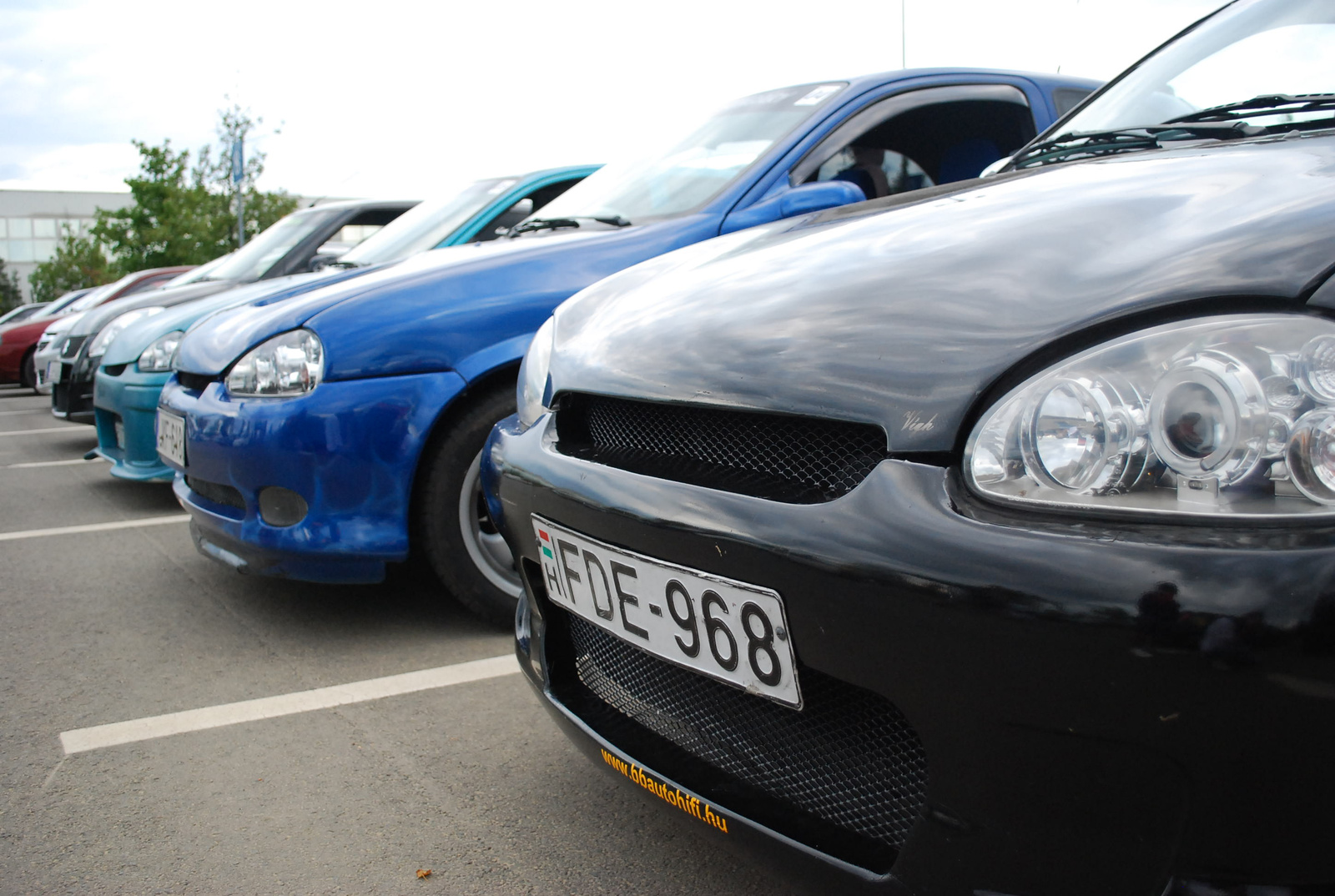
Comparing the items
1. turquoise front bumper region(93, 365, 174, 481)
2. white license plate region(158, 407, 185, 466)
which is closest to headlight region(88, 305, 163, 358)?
turquoise front bumper region(93, 365, 174, 481)

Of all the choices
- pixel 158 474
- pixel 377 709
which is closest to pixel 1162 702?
pixel 377 709

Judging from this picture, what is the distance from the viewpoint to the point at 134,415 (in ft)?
15.2

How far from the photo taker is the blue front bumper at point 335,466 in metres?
2.76

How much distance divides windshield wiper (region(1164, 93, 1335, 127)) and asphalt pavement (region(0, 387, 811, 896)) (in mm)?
1478

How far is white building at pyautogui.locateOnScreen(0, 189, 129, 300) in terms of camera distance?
5550cm

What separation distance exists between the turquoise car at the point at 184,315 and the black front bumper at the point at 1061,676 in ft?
11.8

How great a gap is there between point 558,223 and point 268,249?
153 inches

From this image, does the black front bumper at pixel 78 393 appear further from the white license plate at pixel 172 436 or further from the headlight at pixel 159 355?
the white license plate at pixel 172 436

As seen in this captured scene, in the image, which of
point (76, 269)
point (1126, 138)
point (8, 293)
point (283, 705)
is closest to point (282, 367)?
point (283, 705)

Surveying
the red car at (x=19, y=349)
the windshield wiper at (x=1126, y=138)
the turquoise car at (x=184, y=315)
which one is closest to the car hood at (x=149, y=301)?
the turquoise car at (x=184, y=315)

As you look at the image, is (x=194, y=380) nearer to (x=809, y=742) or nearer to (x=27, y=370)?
(x=809, y=742)

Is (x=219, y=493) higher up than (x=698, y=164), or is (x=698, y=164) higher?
(x=698, y=164)

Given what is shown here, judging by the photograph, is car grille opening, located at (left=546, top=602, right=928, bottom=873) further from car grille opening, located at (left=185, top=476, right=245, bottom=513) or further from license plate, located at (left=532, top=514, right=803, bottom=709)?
car grille opening, located at (left=185, top=476, right=245, bottom=513)

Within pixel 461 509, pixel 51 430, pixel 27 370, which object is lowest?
pixel 51 430
